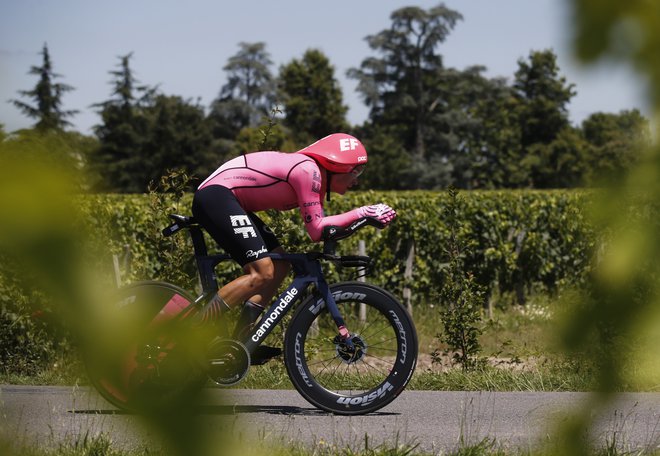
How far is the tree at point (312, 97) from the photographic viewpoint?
7831cm

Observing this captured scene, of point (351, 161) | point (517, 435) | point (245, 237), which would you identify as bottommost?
point (517, 435)

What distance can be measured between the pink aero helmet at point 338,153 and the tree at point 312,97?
7144 centimetres

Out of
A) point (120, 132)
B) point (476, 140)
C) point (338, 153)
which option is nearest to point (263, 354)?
point (338, 153)

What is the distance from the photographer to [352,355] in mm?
5293

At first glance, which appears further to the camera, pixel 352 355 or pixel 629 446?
pixel 352 355

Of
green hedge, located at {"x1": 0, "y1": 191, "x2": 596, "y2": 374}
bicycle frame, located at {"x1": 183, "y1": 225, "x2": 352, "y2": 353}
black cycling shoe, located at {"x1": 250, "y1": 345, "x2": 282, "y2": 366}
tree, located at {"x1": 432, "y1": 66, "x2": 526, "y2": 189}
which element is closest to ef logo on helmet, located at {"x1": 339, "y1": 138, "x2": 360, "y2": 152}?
bicycle frame, located at {"x1": 183, "y1": 225, "x2": 352, "y2": 353}

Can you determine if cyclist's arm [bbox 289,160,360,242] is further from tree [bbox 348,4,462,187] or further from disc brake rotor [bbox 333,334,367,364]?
tree [bbox 348,4,462,187]

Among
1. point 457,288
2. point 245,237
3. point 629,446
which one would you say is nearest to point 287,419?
point 245,237

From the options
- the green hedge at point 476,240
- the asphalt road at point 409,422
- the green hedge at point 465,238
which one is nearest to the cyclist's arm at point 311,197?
the asphalt road at point 409,422

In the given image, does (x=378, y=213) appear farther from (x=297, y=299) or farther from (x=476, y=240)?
(x=476, y=240)

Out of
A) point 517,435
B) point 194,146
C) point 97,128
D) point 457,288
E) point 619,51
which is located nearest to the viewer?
point 619,51

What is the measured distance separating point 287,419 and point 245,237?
3.03 feet

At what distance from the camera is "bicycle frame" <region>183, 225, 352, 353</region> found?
5.23 meters

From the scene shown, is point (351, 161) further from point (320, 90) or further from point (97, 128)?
point (320, 90)
